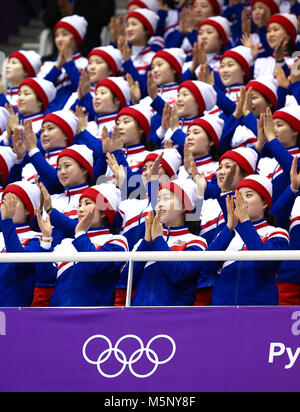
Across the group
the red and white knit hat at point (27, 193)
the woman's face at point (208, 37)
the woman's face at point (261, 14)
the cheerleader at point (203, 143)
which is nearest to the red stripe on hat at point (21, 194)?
the red and white knit hat at point (27, 193)

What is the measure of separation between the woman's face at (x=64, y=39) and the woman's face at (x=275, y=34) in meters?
2.01

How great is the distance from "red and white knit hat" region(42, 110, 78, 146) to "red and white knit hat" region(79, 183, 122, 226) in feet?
5.11

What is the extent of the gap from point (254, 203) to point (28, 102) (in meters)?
3.24

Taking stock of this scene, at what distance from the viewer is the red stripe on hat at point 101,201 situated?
24.1 ft

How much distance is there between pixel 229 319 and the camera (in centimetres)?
642

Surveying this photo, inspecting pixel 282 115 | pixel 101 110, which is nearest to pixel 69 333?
pixel 282 115

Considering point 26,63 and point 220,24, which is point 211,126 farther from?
point 26,63

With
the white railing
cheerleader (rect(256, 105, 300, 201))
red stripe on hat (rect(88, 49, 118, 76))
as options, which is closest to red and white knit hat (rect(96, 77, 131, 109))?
red stripe on hat (rect(88, 49, 118, 76))

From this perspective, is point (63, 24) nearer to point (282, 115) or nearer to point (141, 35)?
point (141, 35)

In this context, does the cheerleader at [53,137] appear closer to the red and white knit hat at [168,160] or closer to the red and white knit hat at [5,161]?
the red and white knit hat at [5,161]

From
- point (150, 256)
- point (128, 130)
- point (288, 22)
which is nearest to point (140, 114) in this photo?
point (128, 130)

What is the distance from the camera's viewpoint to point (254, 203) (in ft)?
23.5

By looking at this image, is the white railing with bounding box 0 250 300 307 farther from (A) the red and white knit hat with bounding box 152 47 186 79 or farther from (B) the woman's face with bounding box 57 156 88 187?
(A) the red and white knit hat with bounding box 152 47 186 79

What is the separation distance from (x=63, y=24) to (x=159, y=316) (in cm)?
497
